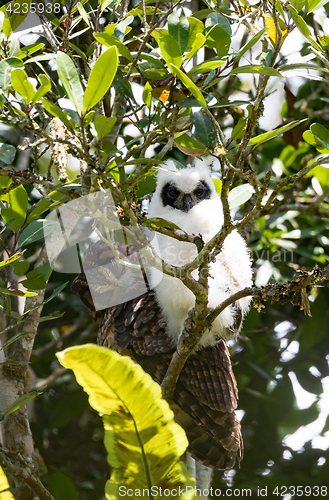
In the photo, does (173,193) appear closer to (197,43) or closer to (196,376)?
(196,376)

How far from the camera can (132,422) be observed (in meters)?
1.09

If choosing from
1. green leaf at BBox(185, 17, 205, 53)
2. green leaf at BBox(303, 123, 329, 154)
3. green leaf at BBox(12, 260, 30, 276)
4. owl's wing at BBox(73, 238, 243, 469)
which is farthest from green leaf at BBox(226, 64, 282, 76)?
owl's wing at BBox(73, 238, 243, 469)

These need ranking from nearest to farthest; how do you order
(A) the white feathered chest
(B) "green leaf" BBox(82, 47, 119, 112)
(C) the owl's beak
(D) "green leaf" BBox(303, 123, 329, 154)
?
(B) "green leaf" BBox(82, 47, 119, 112) → (D) "green leaf" BBox(303, 123, 329, 154) → (A) the white feathered chest → (C) the owl's beak

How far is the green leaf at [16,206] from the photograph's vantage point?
192 cm

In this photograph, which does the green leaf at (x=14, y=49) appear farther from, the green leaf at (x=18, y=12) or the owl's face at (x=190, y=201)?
the owl's face at (x=190, y=201)

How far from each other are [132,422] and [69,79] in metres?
0.91

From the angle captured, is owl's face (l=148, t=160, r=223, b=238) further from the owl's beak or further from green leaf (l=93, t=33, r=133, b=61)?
green leaf (l=93, t=33, r=133, b=61)

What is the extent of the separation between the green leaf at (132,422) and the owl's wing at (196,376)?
4.59ft

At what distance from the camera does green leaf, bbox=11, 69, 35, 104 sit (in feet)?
4.31

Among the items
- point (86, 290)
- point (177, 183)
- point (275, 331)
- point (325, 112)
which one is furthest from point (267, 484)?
point (325, 112)

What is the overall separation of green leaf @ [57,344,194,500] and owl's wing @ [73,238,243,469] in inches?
55.0

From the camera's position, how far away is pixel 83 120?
1.29m

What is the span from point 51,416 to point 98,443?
1.60 ft

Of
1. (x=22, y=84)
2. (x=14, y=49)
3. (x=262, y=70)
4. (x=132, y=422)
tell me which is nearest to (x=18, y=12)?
(x=14, y=49)
